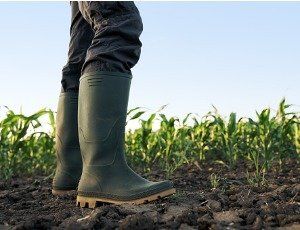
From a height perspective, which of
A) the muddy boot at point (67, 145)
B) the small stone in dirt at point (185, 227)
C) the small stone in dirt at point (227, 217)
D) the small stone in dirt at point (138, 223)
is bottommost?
the small stone in dirt at point (185, 227)

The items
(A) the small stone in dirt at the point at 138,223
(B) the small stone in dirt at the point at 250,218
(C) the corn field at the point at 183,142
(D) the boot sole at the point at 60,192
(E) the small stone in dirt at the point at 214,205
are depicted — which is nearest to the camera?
(A) the small stone in dirt at the point at 138,223

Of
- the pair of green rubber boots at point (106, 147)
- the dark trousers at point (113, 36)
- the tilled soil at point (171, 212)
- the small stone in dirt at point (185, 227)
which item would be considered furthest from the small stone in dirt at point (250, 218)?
Answer: the dark trousers at point (113, 36)

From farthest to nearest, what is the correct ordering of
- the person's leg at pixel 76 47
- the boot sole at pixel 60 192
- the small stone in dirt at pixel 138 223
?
1. the boot sole at pixel 60 192
2. the person's leg at pixel 76 47
3. the small stone in dirt at pixel 138 223

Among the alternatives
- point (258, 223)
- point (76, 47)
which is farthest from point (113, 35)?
point (258, 223)

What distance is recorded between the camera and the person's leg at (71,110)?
277cm

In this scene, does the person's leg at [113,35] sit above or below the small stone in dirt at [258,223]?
above

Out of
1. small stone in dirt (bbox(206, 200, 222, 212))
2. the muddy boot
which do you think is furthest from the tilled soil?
the muddy boot

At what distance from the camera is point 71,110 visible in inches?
110

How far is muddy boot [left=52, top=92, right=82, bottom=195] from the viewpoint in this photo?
9.17ft

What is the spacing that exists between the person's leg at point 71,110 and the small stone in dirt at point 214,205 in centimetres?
95

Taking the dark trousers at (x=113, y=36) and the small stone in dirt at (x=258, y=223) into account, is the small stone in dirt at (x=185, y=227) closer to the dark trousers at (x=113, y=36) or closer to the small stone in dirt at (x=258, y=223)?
the small stone in dirt at (x=258, y=223)

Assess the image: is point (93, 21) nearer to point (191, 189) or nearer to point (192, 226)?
point (192, 226)

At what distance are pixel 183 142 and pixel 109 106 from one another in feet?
9.37

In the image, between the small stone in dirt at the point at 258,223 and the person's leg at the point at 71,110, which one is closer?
the small stone in dirt at the point at 258,223
